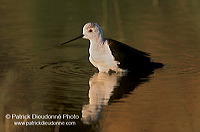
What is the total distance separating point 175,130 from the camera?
24.5 ft

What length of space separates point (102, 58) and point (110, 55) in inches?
5.9

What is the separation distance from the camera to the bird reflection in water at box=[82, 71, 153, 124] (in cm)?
827

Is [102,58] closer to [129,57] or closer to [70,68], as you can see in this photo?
[129,57]

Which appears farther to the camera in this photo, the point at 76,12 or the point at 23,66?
the point at 76,12

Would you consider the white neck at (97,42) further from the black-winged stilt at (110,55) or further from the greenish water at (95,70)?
the greenish water at (95,70)

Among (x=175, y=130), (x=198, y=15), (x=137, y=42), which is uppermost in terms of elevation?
(x=198, y=15)

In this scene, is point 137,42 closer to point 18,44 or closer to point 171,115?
point 18,44

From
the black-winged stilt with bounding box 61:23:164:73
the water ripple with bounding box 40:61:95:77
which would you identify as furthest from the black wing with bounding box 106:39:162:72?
the water ripple with bounding box 40:61:95:77

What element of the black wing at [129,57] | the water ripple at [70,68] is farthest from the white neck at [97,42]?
the water ripple at [70,68]

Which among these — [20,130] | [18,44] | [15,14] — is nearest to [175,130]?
[20,130]

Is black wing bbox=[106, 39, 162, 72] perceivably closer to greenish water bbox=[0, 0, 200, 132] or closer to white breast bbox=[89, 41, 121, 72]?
white breast bbox=[89, 41, 121, 72]

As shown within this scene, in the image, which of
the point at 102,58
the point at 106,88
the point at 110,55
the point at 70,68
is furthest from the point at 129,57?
the point at 106,88

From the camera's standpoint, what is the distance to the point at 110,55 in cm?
1069

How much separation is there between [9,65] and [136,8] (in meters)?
6.42
